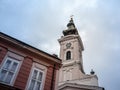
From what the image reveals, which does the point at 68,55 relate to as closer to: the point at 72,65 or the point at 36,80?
the point at 72,65

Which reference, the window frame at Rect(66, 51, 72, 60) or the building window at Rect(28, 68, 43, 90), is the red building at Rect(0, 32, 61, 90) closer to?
the building window at Rect(28, 68, 43, 90)

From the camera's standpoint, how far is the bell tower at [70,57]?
3619 cm

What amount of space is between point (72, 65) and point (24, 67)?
2809 centimetres

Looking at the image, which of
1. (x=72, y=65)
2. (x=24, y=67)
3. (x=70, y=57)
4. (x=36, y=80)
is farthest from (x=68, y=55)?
(x=24, y=67)

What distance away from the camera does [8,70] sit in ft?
33.6

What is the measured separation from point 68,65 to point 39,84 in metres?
28.2

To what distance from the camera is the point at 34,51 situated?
12.0m

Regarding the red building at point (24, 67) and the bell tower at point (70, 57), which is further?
the bell tower at point (70, 57)

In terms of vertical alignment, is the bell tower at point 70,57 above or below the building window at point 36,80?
above

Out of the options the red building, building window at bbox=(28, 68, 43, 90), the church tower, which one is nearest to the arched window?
the church tower

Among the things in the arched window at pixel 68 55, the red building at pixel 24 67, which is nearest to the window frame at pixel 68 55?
the arched window at pixel 68 55

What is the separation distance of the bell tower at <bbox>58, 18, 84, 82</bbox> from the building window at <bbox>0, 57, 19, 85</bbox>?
26159mm

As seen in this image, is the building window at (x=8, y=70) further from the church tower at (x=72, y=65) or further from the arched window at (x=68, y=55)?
the arched window at (x=68, y=55)

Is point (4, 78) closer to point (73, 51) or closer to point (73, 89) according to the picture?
point (73, 89)
